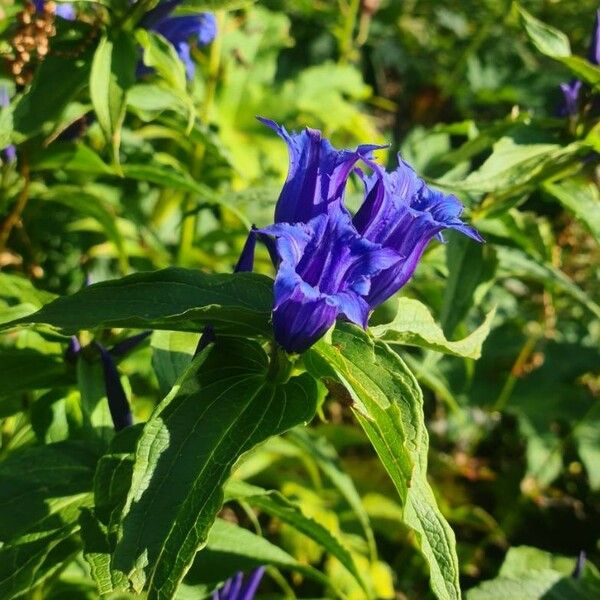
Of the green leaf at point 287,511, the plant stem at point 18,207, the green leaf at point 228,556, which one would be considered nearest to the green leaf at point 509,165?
the green leaf at point 287,511

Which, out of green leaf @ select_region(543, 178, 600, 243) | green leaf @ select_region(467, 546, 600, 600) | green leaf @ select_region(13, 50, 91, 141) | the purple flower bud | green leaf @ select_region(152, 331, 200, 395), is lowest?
green leaf @ select_region(467, 546, 600, 600)

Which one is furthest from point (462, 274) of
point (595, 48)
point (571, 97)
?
point (595, 48)

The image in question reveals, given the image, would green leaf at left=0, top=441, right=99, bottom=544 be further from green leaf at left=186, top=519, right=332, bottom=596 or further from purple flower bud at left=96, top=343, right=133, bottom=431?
green leaf at left=186, top=519, right=332, bottom=596

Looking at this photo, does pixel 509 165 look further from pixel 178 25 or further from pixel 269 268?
pixel 269 268

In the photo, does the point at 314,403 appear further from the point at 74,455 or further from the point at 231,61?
the point at 231,61

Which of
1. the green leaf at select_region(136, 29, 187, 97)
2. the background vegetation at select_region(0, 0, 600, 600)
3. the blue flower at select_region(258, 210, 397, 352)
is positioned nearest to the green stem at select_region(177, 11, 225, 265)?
the background vegetation at select_region(0, 0, 600, 600)

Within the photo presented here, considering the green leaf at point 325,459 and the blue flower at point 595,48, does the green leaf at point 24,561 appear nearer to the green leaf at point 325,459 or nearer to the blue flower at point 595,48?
the green leaf at point 325,459
